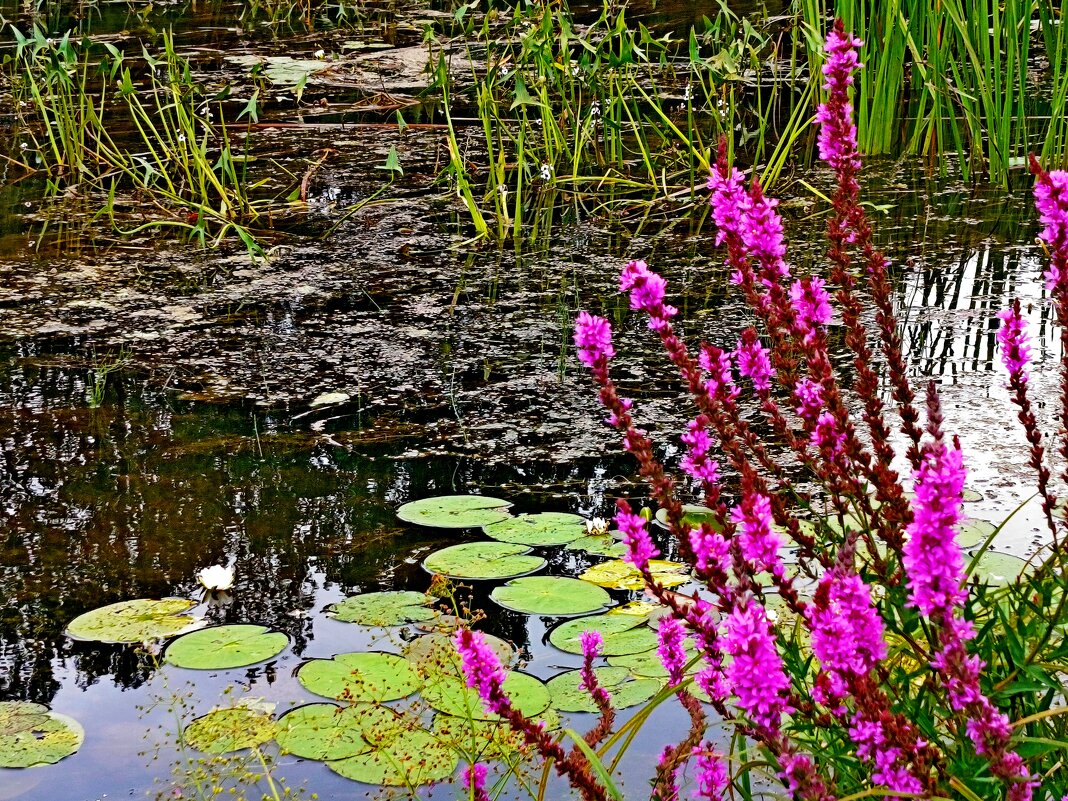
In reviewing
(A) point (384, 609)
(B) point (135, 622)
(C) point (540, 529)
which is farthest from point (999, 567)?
(B) point (135, 622)

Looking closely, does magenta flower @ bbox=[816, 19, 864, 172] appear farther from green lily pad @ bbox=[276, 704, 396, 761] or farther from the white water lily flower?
the white water lily flower

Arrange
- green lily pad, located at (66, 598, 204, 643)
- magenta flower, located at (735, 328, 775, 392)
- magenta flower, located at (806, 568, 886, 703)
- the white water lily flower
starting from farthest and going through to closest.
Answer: the white water lily flower < green lily pad, located at (66, 598, 204, 643) < magenta flower, located at (735, 328, 775, 392) < magenta flower, located at (806, 568, 886, 703)

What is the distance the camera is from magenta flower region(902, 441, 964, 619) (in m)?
0.92

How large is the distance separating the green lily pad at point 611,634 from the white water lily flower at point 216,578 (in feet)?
2.05

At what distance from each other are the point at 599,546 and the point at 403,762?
2.31ft

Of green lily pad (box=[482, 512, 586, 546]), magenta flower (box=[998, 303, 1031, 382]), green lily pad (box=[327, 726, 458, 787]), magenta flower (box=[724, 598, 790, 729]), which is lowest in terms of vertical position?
green lily pad (box=[327, 726, 458, 787])

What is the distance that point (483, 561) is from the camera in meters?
2.29

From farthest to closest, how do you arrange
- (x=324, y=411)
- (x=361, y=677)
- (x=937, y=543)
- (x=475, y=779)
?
1. (x=324, y=411)
2. (x=361, y=677)
3. (x=475, y=779)
4. (x=937, y=543)

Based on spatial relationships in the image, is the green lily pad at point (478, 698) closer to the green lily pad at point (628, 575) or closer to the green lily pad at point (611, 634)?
the green lily pad at point (611, 634)

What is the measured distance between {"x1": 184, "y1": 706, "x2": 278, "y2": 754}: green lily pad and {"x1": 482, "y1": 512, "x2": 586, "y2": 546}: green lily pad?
660 mm

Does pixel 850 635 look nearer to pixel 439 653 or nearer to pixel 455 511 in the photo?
pixel 439 653

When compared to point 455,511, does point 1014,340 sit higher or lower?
higher

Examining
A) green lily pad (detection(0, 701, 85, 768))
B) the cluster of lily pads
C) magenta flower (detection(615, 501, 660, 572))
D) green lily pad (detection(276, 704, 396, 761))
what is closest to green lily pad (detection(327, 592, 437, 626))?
the cluster of lily pads

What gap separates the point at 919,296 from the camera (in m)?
3.50
